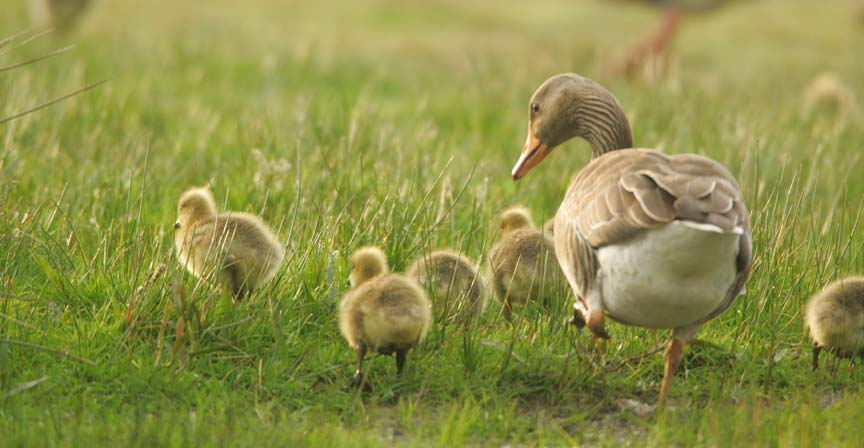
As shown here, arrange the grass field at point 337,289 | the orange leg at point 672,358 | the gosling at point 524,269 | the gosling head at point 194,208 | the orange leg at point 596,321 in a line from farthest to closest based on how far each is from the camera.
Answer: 1. the gosling head at point 194,208
2. the gosling at point 524,269
3. the orange leg at point 672,358
4. the orange leg at point 596,321
5. the grass field at point 337,289

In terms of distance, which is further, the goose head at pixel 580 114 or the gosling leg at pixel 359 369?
the goose head at pixel 580 114

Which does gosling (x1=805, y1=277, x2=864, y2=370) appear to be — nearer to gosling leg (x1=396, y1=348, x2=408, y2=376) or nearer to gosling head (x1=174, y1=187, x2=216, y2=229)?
gosling leg (x1=396, y1=348, x2=408, y2=376)

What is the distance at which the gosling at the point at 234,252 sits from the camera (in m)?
4.96

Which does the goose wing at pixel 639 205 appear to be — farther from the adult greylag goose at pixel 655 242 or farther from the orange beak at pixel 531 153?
the orange beak at pixel 531 153

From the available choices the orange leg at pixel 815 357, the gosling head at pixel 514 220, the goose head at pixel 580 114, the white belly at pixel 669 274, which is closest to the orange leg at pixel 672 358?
the white belly at pixel 669 274

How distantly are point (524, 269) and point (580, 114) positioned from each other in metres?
0.84

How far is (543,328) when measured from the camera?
203 inches

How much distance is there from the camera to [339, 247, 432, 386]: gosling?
4.37 m

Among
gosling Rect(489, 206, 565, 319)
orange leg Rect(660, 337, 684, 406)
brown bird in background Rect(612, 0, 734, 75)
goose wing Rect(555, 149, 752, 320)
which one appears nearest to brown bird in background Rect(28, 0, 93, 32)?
brown bird in background Rect(612, 0, 734, 75)

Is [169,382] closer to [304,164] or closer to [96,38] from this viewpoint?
[304,164]

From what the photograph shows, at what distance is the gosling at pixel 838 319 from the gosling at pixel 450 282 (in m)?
1.56

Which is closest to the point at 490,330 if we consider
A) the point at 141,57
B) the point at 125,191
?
the point at 125,191

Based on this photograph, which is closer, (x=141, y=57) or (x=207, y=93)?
(x=207, y=93)

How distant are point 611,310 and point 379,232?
166 cm
